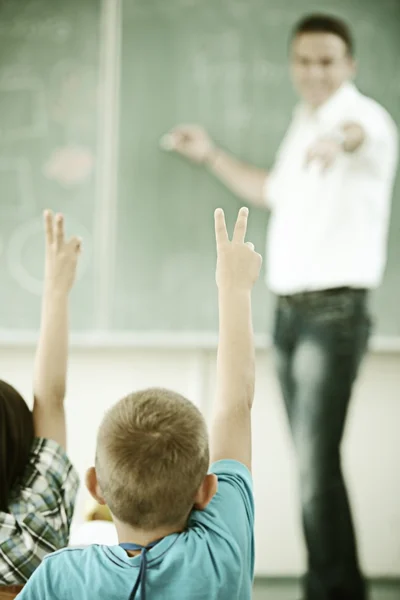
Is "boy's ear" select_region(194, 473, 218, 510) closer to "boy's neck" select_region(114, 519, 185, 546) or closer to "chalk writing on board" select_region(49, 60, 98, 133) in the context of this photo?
"boy's neck" select_region(114, 519, 185, 546)

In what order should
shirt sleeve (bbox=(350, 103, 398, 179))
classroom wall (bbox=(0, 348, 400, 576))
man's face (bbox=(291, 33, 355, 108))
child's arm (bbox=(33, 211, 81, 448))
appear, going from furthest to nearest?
classroom wall (bbox=(0, 348, 400, 576)) < man's face (bbox=(291, 33, 355, 108)) < shirt sleeve (bbox=(350, 103, 398, 179)) < child's arm (bbox=(33, 211, 81, 448))

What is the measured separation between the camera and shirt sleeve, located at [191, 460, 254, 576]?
986mm

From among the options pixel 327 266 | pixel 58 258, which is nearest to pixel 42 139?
pixel 327 266

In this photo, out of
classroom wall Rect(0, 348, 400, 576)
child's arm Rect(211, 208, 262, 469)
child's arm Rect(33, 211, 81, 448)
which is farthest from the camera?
classroom wall Rect(0, 348, 400, 576)

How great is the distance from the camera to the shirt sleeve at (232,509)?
0.99 metres

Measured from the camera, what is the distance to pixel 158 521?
3.14ft

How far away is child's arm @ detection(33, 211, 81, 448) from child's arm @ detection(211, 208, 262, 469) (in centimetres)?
37

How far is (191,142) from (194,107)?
14 cm

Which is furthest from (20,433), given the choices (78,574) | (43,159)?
(43,159)

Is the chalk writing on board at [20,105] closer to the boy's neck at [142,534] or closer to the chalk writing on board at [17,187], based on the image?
the chalk writing on board at [17,187]

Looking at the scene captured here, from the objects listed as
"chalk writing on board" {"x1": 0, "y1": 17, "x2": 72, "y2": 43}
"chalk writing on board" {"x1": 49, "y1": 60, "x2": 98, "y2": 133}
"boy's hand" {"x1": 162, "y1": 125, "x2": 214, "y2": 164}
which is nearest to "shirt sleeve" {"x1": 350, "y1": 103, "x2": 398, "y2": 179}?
"boy's hand" {"x1": 162, "y1": 125, "x2": 214, "y2": 164}

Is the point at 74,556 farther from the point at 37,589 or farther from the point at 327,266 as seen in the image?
the point at 327,266

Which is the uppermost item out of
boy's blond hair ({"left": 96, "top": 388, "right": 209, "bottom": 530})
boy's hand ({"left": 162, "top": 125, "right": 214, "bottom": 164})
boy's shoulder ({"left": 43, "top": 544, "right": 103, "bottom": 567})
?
boy's hand ({"left": 162, "top": 125, "right": 214, "bottom": 164})

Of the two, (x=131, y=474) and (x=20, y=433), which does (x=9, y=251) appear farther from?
(x=131, y=474)
